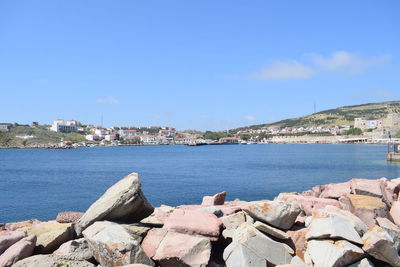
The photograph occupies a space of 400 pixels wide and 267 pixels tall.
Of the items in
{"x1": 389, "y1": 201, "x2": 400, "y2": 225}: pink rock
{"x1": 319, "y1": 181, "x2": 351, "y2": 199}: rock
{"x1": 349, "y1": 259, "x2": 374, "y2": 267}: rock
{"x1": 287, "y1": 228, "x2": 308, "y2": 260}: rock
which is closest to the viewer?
{"x1": 349, "y1": 259, "x2": 374, "y2": 267}: rock

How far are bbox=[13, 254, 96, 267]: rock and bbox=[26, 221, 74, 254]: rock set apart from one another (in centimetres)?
62

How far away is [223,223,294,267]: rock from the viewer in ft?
23.7

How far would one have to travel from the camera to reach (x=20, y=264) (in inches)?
281

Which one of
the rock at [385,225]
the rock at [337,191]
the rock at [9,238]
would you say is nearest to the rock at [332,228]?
the rock at [385,225]

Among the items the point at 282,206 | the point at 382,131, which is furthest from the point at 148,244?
the point at 382,131

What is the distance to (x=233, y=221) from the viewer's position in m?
8.91

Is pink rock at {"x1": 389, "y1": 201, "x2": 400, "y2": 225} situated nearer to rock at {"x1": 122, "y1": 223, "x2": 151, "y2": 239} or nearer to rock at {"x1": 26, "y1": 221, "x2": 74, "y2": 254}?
rock at {"x1": 122, "y1": 223, "x2": 151, "y2": 239}

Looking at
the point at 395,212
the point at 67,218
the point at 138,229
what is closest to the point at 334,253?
the point at 395,212

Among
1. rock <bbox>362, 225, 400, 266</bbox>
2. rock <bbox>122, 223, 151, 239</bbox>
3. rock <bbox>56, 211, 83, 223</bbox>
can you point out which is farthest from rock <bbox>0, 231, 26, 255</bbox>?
rock <bbox>362, 225, 400, 266</bbox>

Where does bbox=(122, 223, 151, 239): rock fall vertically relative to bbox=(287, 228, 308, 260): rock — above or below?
above

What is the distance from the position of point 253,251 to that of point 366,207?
4094 millimetres

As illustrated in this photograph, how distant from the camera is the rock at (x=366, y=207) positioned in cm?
962

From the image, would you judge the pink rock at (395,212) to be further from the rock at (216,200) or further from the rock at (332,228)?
the rock at (216,200)

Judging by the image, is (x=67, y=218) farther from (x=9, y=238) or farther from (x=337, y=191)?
(x=337, y=191)
